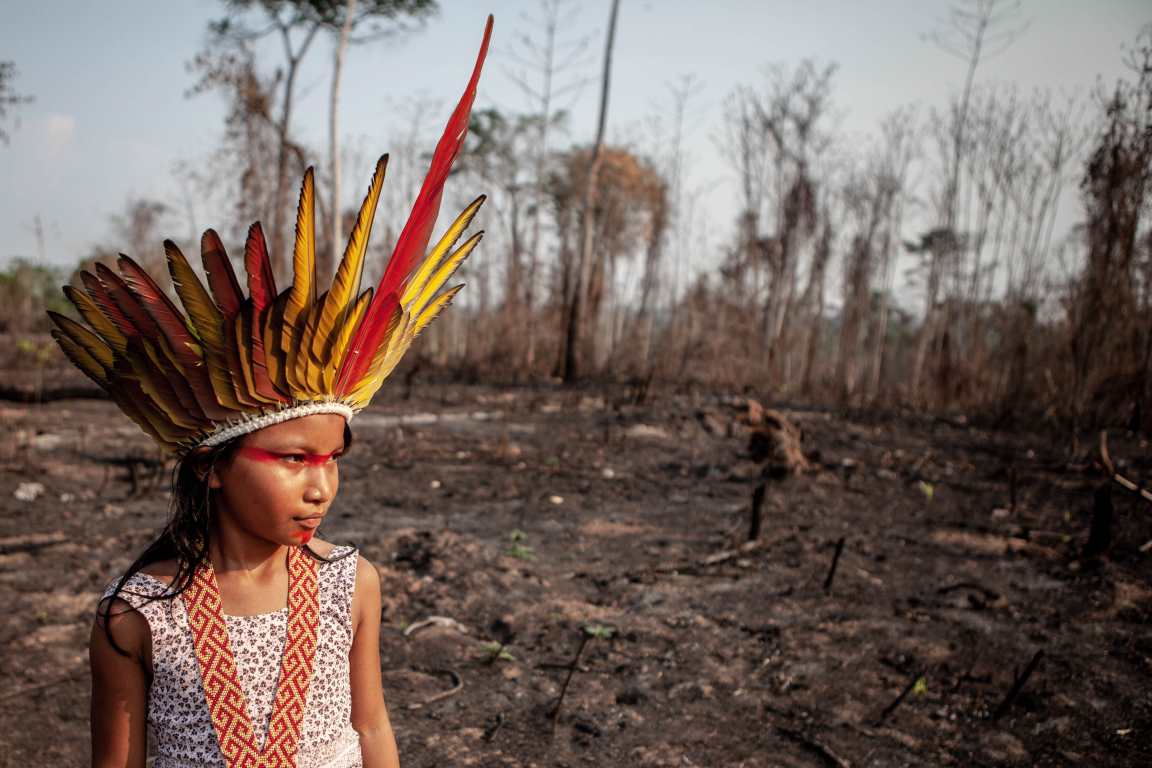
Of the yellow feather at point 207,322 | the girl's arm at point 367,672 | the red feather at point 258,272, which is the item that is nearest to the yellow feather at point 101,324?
the yellow feather at point 207,322

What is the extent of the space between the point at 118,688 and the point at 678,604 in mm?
3024

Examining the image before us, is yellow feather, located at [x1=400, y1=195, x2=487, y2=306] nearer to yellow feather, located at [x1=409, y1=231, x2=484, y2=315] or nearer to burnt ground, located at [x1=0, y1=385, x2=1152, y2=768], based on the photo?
yellow feather, located at [x1=409, y1=231, x2=484, y2=315]

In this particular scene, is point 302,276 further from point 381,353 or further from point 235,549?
Result: point 235,549

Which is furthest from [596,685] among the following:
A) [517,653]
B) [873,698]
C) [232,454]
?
[232,454]

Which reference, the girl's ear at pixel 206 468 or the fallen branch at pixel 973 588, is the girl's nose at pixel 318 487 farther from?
the fallen branch at pixel 973 588

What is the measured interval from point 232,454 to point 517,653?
2.29 metres

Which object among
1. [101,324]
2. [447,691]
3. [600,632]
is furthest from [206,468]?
[600,632]

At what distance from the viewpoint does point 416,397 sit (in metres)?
10.8

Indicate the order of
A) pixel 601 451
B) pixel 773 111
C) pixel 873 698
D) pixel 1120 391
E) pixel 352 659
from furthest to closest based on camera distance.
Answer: pixel 773 111, pixel 1120 391, pixel 601 451, pixel 873 698, pixel 352 659

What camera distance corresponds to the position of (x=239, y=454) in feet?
4.09

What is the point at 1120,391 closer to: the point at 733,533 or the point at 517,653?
the point at 733,533

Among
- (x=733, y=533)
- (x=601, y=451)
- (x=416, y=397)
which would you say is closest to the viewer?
(x=733, y=533)

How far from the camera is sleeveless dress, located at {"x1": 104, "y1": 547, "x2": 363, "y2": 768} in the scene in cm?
126

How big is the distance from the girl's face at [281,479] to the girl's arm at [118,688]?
24cm
